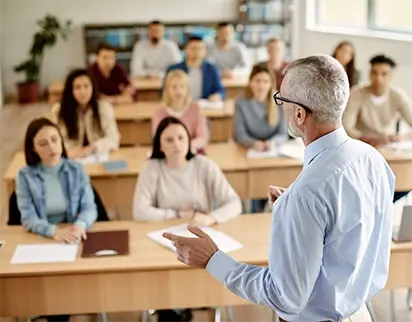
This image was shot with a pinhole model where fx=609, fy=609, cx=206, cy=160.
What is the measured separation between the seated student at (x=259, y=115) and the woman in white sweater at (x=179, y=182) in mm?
1253

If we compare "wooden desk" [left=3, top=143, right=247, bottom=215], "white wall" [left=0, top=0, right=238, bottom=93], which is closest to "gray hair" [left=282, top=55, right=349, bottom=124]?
→ "wooden desk" [left=3, top=143, right=247, bottom=215]

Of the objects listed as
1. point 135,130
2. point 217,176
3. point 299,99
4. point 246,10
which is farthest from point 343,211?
point 246,10

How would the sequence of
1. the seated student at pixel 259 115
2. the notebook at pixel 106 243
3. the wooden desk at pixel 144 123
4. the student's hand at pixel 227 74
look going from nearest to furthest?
the notebook at pixel 106 243
the seated student at pixel 259 115
the wooden desk at pixel 144 123
the student's hand at pixel 227 74

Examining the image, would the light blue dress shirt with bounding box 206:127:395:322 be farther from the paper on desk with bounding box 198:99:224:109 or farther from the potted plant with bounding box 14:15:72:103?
the potted plant with bounding box 14:15:72:103

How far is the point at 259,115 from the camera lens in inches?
179

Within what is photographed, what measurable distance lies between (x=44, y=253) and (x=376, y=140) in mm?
2547

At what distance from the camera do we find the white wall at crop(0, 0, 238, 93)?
32.6 feet

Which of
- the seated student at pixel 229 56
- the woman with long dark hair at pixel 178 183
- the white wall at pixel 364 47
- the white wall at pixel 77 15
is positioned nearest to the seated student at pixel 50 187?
the woman with long dark hair at pixel 178 183

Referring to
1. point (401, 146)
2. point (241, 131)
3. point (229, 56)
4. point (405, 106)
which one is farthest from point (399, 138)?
point (229, 56)

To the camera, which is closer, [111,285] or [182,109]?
[111,285]

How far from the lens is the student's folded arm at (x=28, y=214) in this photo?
9.41 feet

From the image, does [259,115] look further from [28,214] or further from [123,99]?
[28,214]

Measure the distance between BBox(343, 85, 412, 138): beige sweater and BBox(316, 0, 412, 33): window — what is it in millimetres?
2857

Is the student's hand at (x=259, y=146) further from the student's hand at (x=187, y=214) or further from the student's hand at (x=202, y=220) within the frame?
the student's hand at (x=202, y=220)
